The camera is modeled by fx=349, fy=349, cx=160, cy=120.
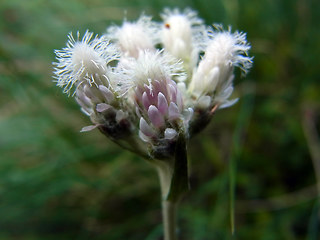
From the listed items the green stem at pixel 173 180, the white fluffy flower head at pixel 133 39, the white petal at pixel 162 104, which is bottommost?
the green stem at pixel 173 180

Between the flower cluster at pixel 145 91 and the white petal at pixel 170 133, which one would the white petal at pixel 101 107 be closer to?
the flower cluster at pixel 145 91

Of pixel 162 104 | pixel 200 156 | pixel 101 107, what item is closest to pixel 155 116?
pixel 162 104

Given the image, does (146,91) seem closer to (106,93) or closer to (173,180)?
(106,93)

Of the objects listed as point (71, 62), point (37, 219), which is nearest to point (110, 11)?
point (37, 219)

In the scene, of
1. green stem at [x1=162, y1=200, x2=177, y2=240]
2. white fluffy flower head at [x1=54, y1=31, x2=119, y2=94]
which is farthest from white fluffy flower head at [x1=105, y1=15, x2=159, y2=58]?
green stem at [x1=162, y1=200, x2=177, y2=240]

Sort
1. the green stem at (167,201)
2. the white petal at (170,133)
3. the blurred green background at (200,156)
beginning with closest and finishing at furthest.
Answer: the white petal at (170,133) < the green stem at (167,201) < the blurred green background at (200,156)

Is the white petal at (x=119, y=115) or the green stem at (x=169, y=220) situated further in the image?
the green stem at (x=169, y=220)

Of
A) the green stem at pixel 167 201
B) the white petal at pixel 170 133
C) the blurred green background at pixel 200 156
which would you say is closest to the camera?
the white petal at pixel 170 133

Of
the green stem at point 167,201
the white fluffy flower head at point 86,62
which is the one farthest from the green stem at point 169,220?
the white fluffy flower head at point 86,62

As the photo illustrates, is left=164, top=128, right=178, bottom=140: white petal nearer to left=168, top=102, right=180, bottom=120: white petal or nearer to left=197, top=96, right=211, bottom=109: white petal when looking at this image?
left=168, top=102, right=180, bottom=120: white petal
